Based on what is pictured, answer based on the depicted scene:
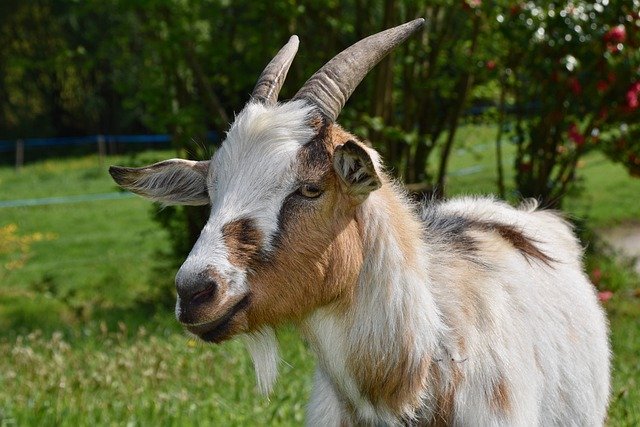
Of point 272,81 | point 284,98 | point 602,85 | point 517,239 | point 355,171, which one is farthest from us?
point 284,98

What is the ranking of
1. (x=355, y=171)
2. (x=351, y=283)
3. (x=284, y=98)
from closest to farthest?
1. (x=355, y=171)
2. (x=351, y=283)
3. (x=284, y=98)

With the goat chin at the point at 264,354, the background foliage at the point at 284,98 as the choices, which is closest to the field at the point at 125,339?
the background foliage at the point at 284,98

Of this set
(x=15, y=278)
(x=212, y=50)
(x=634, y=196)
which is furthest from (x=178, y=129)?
(x=634, y=196)

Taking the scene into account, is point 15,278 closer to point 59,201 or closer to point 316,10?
point 316,10

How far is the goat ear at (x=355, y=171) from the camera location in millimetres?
3374

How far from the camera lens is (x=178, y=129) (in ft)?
31.6

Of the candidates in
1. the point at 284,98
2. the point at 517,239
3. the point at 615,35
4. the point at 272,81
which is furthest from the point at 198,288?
the point at 284,98

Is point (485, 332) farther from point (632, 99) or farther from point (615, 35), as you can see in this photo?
point (632, 99)

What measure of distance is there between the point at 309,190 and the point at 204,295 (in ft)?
1.80

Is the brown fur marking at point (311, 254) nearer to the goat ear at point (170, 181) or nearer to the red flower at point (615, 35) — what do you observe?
the goat ear at point (170, 181)

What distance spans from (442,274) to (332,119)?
0.76 metres

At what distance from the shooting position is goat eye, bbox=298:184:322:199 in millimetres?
3508

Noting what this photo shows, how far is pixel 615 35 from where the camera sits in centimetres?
842

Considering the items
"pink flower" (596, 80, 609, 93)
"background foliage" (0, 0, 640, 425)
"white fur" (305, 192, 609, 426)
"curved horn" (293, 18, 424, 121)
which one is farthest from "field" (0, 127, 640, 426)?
"pink flower" (596, 80, 609, 93)
